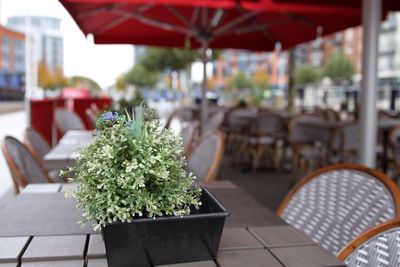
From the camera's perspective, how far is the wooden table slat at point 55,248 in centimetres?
105

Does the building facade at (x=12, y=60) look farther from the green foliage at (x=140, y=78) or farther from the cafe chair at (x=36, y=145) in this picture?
the green foliage at (x=140, y=78)

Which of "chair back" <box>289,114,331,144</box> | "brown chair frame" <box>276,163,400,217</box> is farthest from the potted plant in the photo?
"chair back" <box>289,114,331,144</box>

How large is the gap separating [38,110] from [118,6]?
2.10m

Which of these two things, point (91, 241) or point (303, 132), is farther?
point (303, 132)

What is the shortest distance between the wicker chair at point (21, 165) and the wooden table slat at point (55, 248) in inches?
34.6

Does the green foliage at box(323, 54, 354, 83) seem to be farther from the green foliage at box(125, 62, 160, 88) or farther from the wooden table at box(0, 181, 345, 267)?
the wooden table at box(0, 181, 345, 267)

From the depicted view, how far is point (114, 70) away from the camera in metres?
10.4

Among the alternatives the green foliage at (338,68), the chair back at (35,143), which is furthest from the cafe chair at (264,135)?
the green foliage at (338,68)

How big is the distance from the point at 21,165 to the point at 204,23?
3.70m

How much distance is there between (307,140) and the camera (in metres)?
5.00

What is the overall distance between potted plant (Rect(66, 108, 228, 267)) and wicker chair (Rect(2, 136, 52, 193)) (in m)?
1.09

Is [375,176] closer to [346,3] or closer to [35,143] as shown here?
[35,143]

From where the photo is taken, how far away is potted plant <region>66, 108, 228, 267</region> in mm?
930

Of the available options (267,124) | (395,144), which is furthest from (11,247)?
(267,124)
